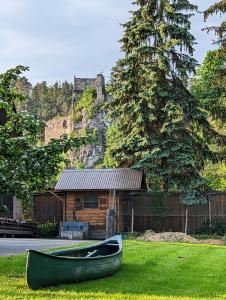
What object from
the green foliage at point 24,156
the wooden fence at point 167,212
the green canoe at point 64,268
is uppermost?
the green foliage at point 24,156

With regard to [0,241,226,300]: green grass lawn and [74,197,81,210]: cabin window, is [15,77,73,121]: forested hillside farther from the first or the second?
[0,241,226,300]: green grass lawn

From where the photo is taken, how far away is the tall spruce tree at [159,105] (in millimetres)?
30656

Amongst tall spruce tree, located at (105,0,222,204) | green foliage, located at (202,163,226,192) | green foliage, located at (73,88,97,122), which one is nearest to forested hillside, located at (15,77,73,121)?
green foliage, located at (73,88,97,122)

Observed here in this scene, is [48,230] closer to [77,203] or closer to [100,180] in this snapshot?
[77,203]

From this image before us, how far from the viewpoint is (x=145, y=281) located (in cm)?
1110

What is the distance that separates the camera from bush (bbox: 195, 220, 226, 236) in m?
28.2

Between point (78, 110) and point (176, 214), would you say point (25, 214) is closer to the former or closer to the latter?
point (176, 214)

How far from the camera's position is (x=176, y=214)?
29.5 meters

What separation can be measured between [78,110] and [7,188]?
258 ft

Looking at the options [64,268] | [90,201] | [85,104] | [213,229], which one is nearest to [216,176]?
[213,229]

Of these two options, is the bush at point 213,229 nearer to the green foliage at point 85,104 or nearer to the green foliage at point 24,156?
the green foliage at point 24,156

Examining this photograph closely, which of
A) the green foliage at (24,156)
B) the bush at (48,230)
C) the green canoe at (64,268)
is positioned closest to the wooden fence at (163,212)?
the bush at (48,230)

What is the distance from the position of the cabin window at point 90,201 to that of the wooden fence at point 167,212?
1804 millimetres

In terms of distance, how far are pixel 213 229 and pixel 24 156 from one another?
61.4ft
